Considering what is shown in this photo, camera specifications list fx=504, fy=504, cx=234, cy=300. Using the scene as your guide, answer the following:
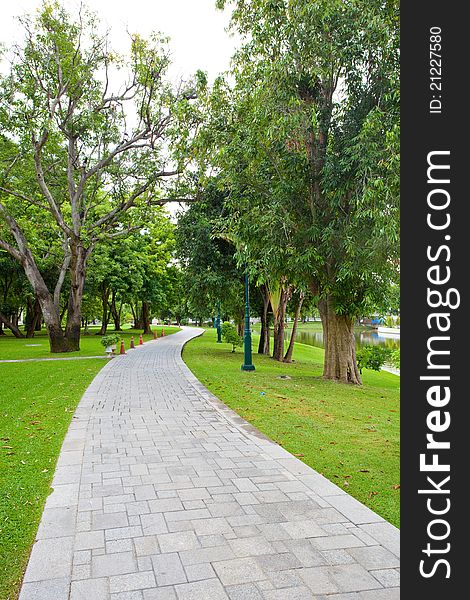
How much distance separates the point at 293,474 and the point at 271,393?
615 cm

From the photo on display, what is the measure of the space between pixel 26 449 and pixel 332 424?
470 centimetres

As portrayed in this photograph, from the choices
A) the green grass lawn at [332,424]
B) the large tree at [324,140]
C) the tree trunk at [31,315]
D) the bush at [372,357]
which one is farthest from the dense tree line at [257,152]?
the tree trunk at [31,315]

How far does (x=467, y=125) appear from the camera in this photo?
2539mm

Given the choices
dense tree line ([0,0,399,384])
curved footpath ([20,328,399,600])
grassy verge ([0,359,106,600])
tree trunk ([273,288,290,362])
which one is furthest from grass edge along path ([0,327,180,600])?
tree trunk ([273,288,290,362])

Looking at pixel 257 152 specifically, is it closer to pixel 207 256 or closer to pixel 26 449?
pixel 26 449

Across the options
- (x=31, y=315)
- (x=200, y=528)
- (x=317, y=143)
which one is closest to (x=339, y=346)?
(x=317, y=143)

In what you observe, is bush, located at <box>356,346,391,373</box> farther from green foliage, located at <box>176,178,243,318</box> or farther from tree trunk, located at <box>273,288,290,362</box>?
green foliage, located at <box>176,178,243,318</box>

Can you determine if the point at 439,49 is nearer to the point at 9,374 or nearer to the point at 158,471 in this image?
the point at 158,471

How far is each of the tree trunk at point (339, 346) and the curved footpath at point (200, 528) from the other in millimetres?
7815

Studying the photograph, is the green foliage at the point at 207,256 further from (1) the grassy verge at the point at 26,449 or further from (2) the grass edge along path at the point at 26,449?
(1) the grassy verge at the point at 26,449

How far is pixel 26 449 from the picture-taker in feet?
21.0

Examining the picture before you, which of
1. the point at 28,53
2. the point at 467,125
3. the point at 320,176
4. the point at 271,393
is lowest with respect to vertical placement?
the point at 271,393

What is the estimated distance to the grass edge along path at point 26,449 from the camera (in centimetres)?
374

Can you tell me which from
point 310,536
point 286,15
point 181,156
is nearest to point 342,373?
point 181,156
